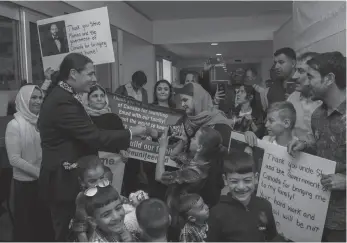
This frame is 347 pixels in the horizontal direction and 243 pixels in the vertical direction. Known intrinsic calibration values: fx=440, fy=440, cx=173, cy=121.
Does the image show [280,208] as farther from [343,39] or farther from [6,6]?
[6,6]

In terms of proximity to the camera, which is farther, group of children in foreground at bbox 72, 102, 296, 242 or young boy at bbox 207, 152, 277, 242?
young boy at bbox 207, 152, 277, 242

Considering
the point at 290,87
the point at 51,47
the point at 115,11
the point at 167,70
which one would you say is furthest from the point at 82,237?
the point at 167,70

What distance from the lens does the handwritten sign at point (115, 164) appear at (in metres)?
3.37

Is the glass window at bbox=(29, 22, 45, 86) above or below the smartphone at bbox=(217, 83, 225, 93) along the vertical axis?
above

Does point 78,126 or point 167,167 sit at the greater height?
point 78,126

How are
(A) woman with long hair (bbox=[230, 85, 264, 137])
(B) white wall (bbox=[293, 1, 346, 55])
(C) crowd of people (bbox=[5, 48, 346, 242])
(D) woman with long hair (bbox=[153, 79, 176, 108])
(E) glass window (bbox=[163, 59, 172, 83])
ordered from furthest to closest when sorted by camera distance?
(E) glass window (bbox=[163, 59, 172, 83]) → (D) woman with long hair (bbox=[153, 79, 176, 108]) → (A) woman with long hair (bbox=[230, 85, 264, 137]) → (B) white wall (bbox=[293, 1, 346, 55]) → (C) crowd of people (bbox=[5, 48, 346, 242])

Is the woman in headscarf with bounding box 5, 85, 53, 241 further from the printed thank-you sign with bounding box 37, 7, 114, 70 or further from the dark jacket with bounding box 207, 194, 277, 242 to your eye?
the dark jacket with bounding box 207, 194, 277, 242

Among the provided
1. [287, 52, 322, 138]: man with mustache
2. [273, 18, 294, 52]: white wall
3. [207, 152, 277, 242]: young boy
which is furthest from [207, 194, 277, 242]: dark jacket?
[273, 18, 294, 52]: white wall

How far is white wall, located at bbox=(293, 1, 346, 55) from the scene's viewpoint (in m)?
3.24

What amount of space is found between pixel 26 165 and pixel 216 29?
7.76 m

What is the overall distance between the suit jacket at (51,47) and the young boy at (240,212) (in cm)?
193

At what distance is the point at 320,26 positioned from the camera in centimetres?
370

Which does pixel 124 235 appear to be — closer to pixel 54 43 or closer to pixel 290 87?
pixel 54 43

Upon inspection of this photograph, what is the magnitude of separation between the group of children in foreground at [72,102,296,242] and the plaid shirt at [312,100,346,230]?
0.28 m
